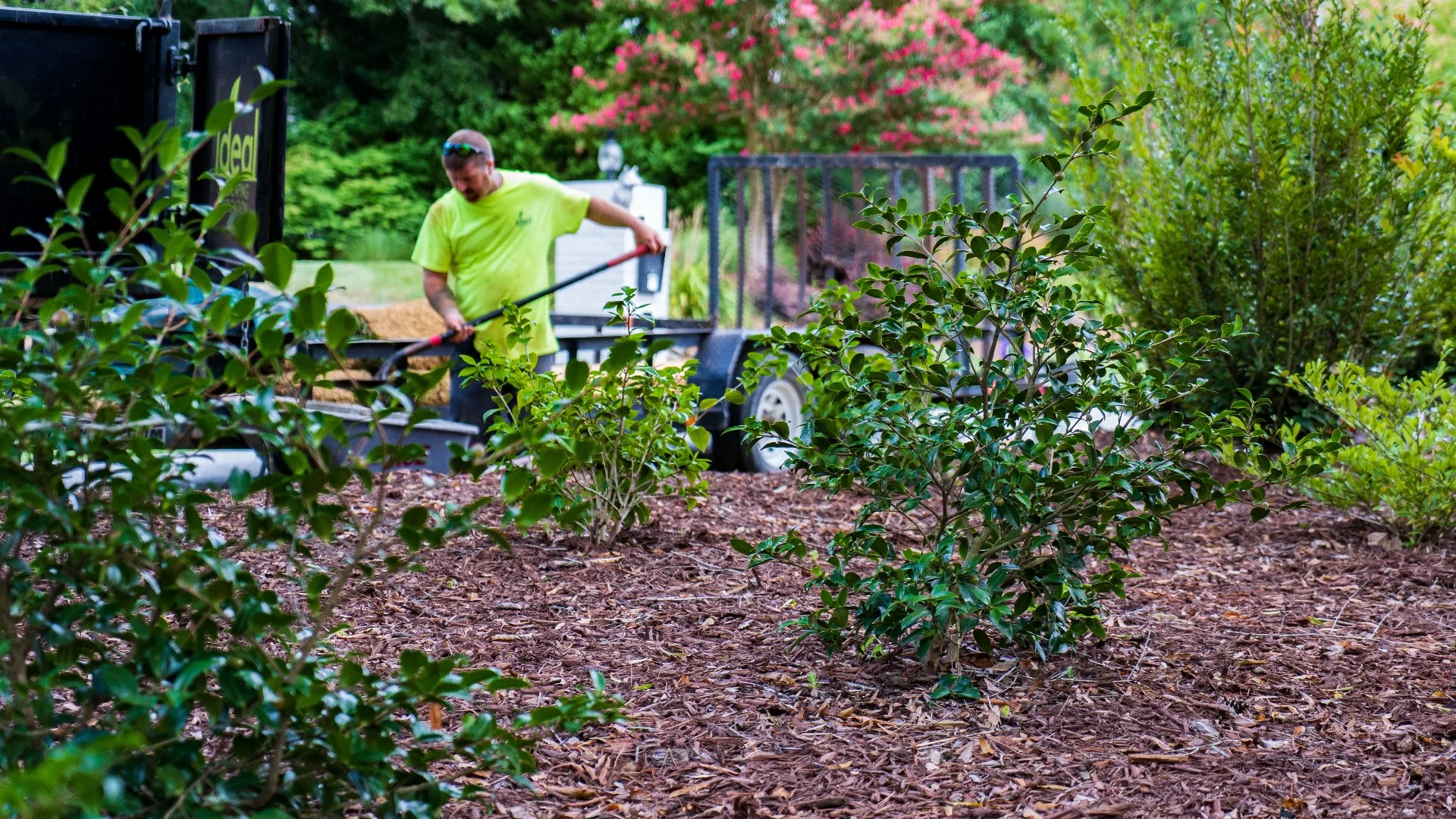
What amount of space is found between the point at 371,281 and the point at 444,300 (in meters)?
11.3

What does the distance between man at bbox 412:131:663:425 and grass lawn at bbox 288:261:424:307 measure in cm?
899

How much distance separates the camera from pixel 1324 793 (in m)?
2.51

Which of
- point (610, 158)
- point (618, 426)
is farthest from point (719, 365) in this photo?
point (610, 158)

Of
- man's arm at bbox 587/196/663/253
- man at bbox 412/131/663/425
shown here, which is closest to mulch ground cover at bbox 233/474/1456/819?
man's arm at bbox 587/196/663/253

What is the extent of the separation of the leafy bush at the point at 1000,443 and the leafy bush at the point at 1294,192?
2.63 m

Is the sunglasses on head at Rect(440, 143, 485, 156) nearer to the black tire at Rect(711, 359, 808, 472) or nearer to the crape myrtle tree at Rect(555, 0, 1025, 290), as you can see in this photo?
the black tire at Rect(711, 359, 808, 472)

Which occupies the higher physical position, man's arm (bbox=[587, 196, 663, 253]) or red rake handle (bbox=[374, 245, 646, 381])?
man's arm (bbox=[587, 196, 663, 253])

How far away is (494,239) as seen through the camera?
6594 mm

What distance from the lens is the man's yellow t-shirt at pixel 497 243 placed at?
6.54 m

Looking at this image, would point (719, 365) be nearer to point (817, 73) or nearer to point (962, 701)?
point (962, 701)

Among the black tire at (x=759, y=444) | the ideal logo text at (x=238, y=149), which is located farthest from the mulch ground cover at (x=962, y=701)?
the black tire at (x=759, y=444)

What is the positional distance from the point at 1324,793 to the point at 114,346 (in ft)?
7.56

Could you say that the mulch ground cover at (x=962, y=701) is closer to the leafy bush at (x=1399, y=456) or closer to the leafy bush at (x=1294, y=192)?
the leafy bush at (x=1399, y=456)

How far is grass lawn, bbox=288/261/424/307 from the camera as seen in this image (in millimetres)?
16000
